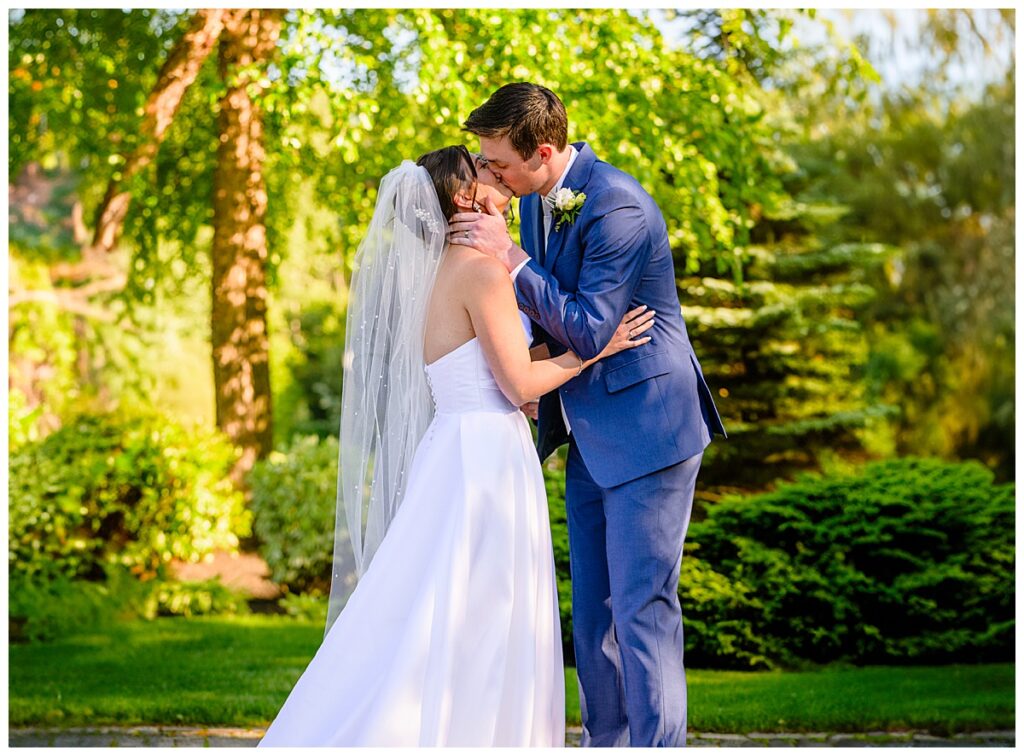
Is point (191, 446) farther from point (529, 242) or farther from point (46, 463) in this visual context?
point (529, 242)

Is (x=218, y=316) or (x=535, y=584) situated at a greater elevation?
(x=218, y=316)

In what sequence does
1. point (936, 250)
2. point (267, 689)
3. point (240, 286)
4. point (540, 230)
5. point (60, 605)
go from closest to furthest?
point (540, 230) → point (267, 689) → point (60, 605) → point (240, 286) → point (936, 250)

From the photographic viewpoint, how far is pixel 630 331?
3.21 m

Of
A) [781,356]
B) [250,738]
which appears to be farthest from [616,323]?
[781,356]

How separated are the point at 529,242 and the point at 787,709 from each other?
249 centimetres

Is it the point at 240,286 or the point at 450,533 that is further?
the point at 240,286

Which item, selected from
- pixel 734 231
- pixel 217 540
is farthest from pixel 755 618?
pixel 217 540

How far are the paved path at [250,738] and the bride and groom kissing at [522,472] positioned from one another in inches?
47.0

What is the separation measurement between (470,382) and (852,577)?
11.2 feet

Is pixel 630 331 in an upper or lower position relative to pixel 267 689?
upper

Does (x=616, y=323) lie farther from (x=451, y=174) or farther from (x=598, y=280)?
(x=451, y=174)

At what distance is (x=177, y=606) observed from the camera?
23.4ft

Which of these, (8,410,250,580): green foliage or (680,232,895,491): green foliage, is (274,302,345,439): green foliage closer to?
(680,232,895,491): green foliage

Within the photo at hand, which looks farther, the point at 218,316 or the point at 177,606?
the point at 218,316
